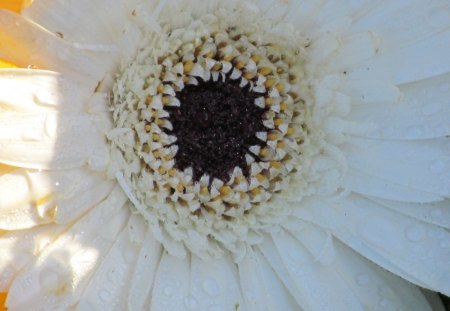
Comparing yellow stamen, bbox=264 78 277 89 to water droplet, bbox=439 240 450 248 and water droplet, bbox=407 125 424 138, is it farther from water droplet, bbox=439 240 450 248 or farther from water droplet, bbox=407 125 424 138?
water droplet, bbox=439 240 450 248

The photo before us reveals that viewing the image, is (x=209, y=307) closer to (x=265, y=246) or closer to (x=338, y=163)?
(x=265, y=246)

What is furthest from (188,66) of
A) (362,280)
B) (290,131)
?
(362,280)

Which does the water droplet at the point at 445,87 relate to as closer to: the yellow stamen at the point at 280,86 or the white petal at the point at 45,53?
the yellow stamen at the point at 280,86

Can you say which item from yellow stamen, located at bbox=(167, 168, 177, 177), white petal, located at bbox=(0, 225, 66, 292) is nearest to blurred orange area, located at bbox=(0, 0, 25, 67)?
white petal, located at bbox=(0, 225, 66, 292)

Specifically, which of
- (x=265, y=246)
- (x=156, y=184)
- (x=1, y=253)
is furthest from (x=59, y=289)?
(x=265, y=246)

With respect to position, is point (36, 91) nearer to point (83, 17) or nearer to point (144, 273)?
point (83, 17)

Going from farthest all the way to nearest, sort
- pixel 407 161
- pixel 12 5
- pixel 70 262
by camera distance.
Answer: pixel 407 161
pixel 70 262
pixel 12 5

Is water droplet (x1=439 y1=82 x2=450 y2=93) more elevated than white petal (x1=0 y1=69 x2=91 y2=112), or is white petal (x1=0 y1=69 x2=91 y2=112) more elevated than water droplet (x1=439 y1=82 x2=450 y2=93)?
water droplet (x1=439 y1=82 x2=450 y2=93)

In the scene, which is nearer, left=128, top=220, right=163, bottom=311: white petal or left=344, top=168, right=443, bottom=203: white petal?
left=128, top=220, right=163, bottom=311: white petal
